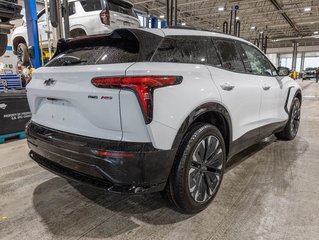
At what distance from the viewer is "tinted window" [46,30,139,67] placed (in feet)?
5.61

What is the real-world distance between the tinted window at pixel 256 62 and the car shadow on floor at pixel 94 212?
5.82ft

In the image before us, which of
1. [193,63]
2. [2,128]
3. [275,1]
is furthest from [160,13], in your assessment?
[193,63]

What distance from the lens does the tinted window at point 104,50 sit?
1709 mm

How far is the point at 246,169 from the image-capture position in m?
2.94

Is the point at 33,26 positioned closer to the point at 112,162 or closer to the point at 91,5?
the point at 91,5

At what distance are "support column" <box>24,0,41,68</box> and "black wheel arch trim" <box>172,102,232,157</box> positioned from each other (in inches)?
200

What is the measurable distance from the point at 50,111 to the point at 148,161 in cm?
93

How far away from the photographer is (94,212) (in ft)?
6.74

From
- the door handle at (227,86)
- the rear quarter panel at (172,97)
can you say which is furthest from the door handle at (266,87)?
the rear quarter panel at (172,97)

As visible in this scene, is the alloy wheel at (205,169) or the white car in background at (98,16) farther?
the white car in background at (98,16)

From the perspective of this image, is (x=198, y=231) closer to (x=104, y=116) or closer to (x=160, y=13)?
(x=104, y=116)

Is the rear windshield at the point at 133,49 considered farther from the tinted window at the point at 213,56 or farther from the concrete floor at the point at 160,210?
the concrete floor at the point at 160,210

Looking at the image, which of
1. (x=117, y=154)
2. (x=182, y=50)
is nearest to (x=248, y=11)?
(x=182, y=50)

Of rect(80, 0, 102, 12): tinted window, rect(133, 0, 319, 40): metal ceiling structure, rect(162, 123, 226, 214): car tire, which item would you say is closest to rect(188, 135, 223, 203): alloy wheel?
rect(162, 123, 226, 214): car tire
